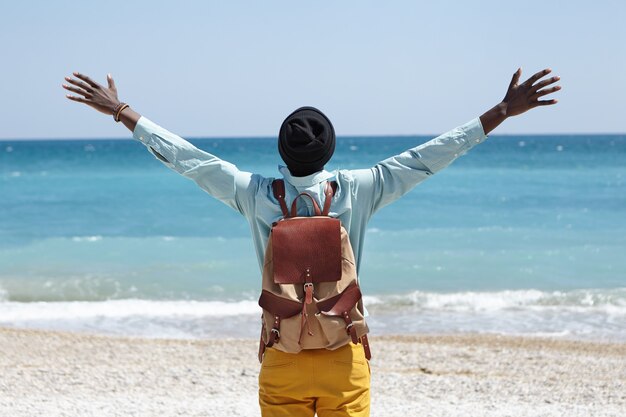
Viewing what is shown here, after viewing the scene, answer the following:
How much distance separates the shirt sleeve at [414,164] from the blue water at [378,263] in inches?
152

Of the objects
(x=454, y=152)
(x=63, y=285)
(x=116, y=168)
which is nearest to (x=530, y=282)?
(x=63, y=285)

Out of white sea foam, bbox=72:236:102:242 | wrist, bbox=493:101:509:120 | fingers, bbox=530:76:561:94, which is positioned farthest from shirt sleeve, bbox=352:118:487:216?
white sea foam, bbox=72:236:102:242

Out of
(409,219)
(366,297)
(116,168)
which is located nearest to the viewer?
(366,297)

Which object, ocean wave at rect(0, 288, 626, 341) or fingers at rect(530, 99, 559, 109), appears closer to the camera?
fingers at rect(530, 99, 559, 109)

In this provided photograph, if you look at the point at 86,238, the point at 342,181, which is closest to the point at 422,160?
the point at 342,181

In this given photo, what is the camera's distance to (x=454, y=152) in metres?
2.61

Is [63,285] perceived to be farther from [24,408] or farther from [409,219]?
[409,219]

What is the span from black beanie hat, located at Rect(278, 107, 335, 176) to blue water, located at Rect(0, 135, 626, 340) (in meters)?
4.01

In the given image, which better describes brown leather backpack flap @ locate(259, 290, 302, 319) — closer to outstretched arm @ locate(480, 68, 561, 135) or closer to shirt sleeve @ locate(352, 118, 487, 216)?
shirt sleeve @ locate(352, 118, 487, 216)

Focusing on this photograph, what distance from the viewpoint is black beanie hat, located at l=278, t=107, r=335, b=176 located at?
96.3 inches

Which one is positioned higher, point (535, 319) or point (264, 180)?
point (264, 180)

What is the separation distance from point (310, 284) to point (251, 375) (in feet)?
14.3

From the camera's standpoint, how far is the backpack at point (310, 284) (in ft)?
8.19

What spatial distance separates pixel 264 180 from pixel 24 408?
3.60m
